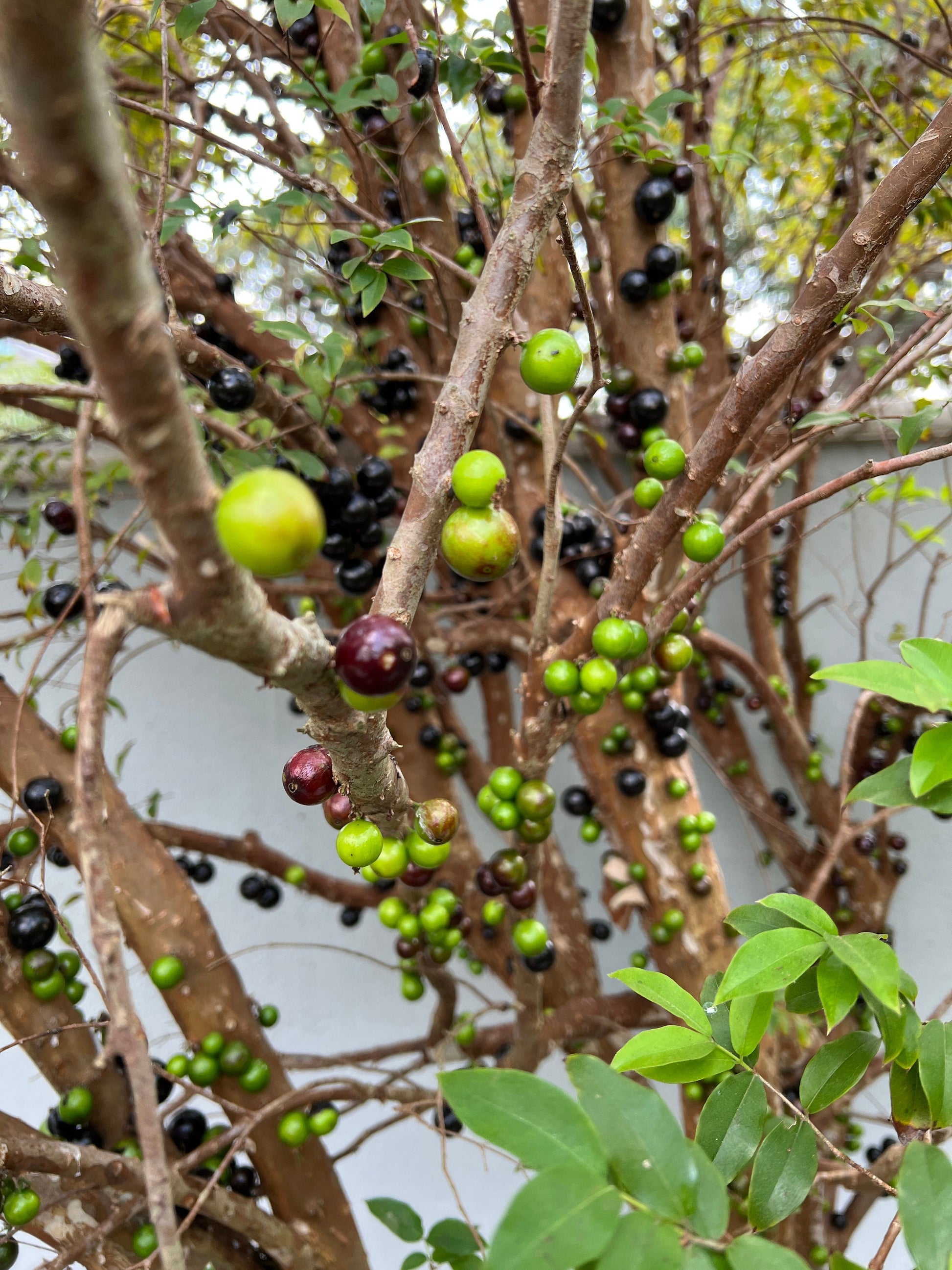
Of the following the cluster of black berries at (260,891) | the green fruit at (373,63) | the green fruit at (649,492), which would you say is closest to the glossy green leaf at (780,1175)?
the green fruit at (649,492)

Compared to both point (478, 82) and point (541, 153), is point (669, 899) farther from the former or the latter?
point (478, 82)

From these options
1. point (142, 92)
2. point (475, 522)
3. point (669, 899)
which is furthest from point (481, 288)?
point (142, 92)

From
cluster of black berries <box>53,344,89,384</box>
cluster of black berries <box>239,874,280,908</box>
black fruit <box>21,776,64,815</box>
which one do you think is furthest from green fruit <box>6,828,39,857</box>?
cluster of black berries <box>53,344,89,384</box>

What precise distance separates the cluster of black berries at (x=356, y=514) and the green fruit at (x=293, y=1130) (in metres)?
1.17

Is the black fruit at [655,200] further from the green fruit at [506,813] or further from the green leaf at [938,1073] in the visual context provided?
the green leaf at [938,1073]

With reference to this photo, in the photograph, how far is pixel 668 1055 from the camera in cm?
66

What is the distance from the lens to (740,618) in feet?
10.6

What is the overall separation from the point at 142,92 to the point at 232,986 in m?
2.11

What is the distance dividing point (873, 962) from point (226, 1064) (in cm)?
136

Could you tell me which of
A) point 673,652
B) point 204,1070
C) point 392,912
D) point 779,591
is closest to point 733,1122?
point 673,652

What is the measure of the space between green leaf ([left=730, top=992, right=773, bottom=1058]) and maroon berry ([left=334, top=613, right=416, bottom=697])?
458mm

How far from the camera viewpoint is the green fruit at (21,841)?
1681 millimetres

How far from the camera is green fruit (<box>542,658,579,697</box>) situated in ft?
3.76

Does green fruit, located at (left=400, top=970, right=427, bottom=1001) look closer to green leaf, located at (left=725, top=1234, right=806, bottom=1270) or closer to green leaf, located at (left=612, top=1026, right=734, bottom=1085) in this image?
green leaf, located at (left=612, top=1026, right=734, bottom=1085)
